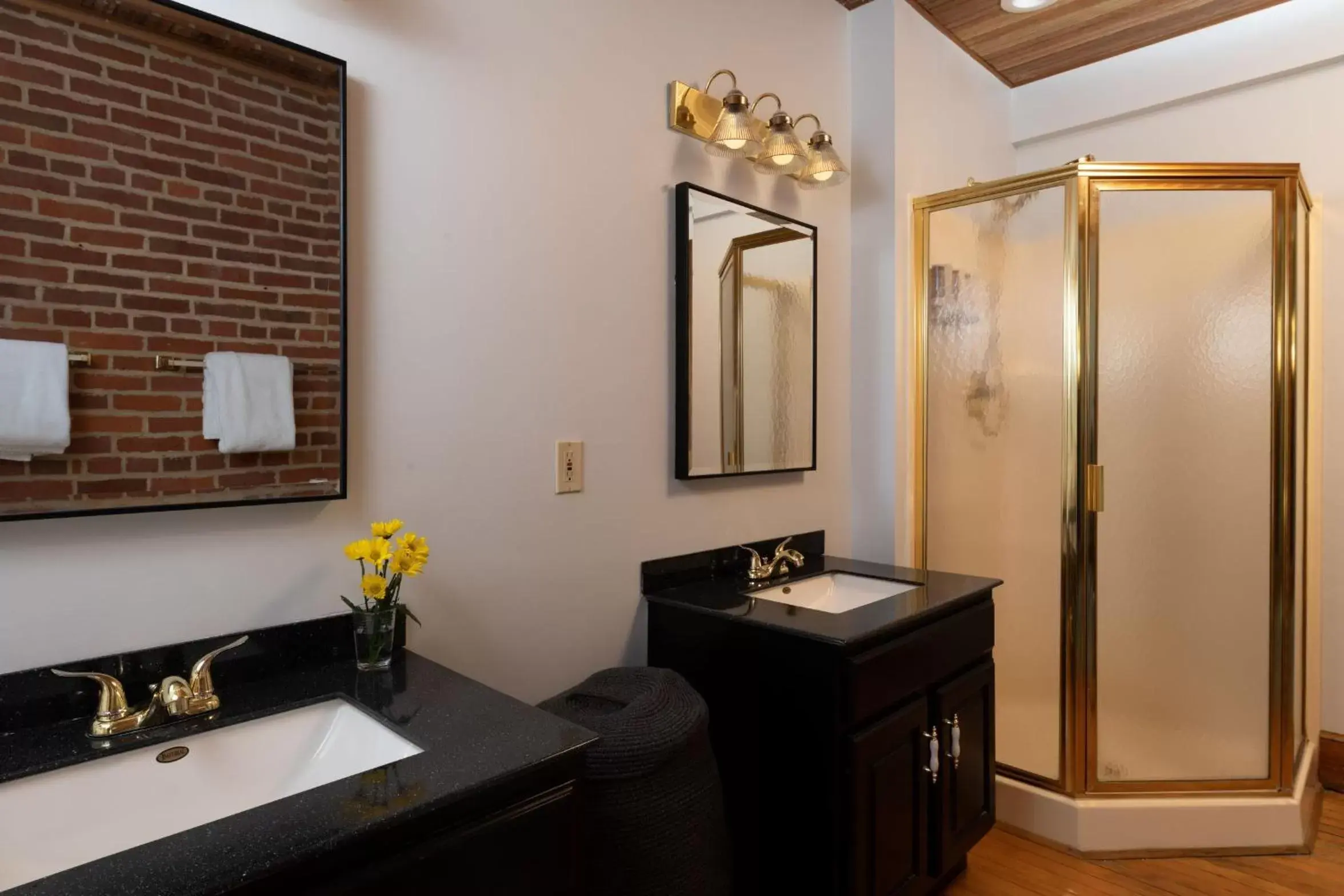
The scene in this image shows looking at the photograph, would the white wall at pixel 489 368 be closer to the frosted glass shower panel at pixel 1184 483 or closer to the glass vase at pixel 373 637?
the glass vase at pixel 373 637

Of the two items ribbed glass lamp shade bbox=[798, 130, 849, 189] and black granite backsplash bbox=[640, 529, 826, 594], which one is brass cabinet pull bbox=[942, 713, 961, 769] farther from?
ribbed glass lamp shade bbox=[798, 130, 849, 189]

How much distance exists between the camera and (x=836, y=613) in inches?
70.9

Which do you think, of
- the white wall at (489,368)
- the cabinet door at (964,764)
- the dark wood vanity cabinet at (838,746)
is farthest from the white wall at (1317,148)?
the white wall at (489,368)

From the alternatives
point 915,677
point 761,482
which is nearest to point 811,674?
point 915,677

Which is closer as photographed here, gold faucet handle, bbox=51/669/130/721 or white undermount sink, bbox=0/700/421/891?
white undermount sink, bbox=0/700/421/891

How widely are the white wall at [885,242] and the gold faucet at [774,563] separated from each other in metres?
0.43

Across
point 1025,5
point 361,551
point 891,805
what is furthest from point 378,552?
point 1025,5

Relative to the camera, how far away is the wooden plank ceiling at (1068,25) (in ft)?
8.39

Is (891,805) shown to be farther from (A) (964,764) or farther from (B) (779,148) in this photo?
(B) (779,148)

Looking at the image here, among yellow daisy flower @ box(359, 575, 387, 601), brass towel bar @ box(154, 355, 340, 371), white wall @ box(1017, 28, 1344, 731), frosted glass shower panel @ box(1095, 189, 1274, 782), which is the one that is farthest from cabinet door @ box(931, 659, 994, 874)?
brass towel bar @ box(154, 355, 340, 371)

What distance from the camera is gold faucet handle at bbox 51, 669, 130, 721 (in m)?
1.08

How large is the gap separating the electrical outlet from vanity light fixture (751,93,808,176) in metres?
0.94

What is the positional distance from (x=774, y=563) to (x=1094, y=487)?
96 cm

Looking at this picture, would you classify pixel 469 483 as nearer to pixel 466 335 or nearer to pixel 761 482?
pixel 466 335
